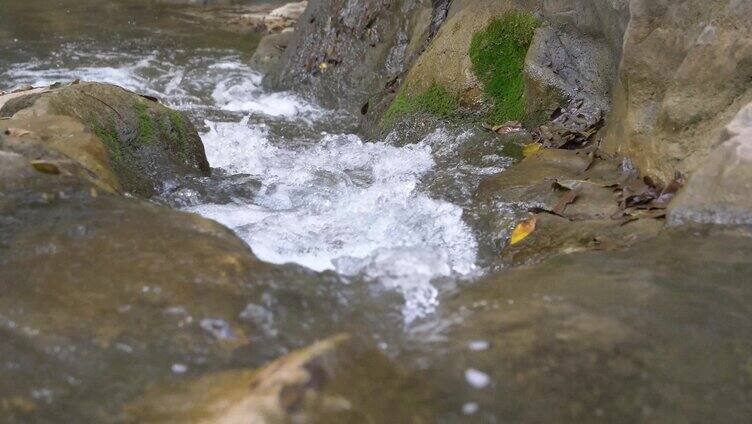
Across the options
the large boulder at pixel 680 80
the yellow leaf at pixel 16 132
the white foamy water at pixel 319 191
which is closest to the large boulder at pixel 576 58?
the white foamy water at pixel 319 191

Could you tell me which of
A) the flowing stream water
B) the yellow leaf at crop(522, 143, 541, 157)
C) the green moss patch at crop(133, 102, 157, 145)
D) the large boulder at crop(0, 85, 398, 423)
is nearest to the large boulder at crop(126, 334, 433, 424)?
the large boulder at crop(0, 85, 398, 423)

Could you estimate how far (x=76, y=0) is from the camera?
16.1 metres

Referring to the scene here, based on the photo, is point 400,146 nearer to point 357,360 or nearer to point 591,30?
point 591,30

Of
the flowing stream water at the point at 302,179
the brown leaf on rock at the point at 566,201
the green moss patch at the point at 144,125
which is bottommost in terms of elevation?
the flowing stream water at the point at 302,179

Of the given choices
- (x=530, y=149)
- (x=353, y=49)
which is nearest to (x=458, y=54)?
(x=530, y=149)

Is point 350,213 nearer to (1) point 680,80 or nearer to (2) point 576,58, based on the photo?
(1) point 680,80

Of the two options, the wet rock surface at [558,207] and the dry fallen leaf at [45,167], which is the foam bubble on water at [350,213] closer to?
the wet rock surface at [558,207]

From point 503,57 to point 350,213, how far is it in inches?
105

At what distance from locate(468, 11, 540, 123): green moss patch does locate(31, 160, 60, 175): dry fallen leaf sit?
387 centimetres

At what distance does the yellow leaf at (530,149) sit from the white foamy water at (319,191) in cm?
68

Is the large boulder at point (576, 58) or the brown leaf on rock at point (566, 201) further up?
the large boulder at point (576, 58)

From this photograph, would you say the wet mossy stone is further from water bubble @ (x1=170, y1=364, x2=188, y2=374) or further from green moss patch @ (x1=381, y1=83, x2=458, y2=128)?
water bubble @ (x1=170, y1=364, x2=188, y2=374)

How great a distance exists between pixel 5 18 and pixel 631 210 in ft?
Result: 43.1

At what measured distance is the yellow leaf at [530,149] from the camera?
5915 mm
